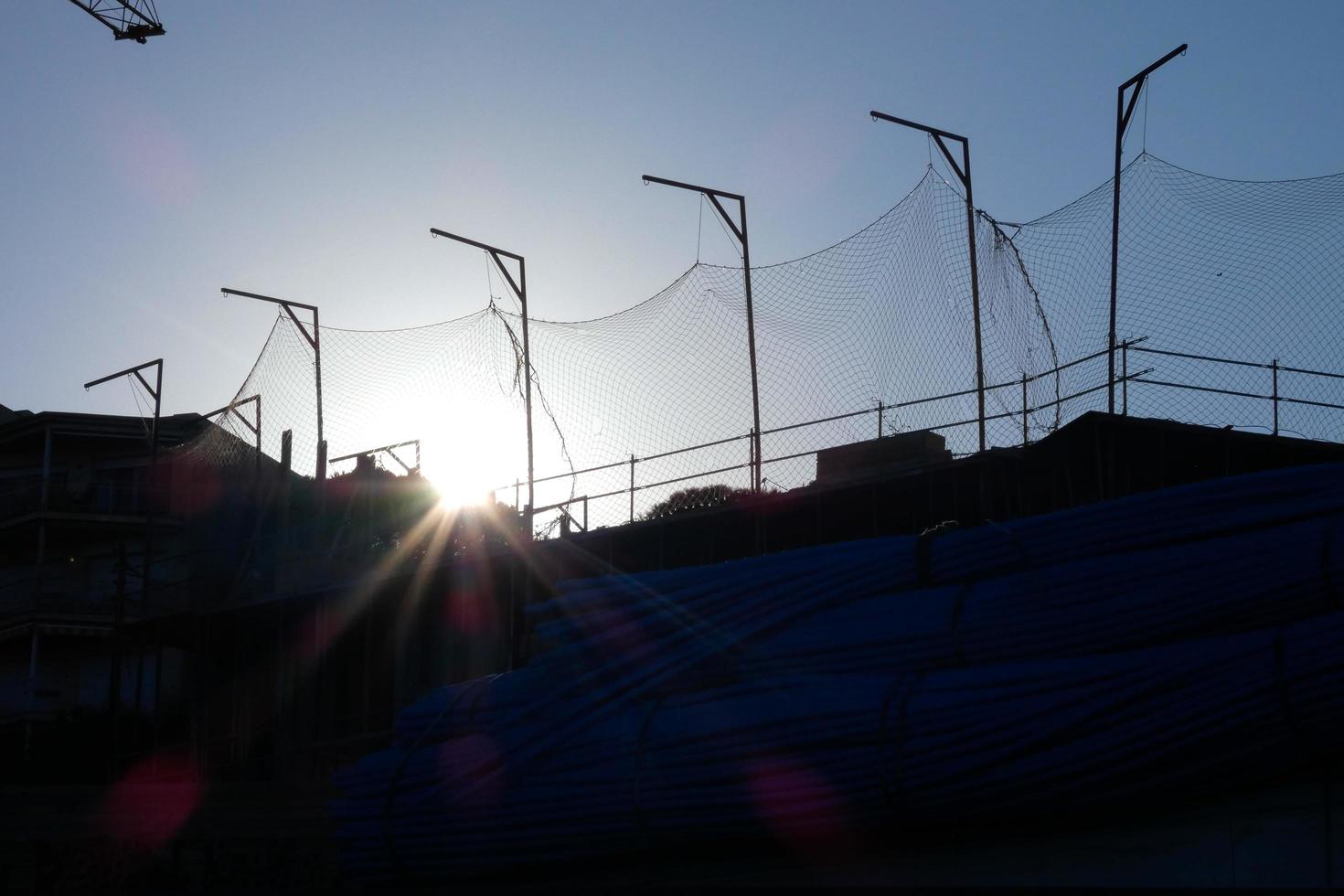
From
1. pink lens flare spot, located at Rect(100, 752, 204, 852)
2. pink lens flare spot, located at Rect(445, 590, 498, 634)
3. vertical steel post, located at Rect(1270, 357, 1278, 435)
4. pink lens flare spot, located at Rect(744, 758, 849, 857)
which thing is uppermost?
vertical steel post, located at Rect(1270, 357, 1278, 435)

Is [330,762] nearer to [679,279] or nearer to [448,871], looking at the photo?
[679,279]

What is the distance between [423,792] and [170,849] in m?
3.90

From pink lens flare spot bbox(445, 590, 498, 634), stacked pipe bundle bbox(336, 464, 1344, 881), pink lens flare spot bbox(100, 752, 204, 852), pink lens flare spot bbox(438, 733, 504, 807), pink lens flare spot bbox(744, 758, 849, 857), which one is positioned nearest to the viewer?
stacked pipe bundle bbox(336, 464, 1344, 881)

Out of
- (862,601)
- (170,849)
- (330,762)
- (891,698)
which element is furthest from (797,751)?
(330,762)

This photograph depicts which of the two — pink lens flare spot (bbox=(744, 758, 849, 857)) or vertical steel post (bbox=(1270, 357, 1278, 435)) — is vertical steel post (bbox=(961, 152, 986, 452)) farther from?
pink lens flare spot (bbox=(744, 758, 849, 857))

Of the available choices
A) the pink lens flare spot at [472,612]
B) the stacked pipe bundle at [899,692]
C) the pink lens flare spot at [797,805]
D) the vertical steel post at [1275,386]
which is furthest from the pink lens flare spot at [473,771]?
the pink lens flare spot at [472,612]

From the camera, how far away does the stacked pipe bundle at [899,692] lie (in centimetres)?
665

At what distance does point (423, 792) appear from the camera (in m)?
8.55

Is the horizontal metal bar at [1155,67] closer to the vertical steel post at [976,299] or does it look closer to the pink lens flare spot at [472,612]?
the vertical steel post at [976,299]

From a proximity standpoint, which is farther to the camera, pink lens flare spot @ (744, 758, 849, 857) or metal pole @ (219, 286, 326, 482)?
metal pole @ (219, 286, 326, 482)

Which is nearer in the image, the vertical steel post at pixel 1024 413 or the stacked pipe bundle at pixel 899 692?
the stacked pipe bundle at pixel 899 692

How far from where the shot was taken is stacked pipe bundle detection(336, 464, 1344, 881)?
21.8 ft

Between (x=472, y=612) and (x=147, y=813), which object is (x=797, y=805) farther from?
(x=472, y=612)

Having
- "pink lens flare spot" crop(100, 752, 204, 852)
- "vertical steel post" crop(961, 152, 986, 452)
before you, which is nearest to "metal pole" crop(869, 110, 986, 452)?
"vertical steel post" crop(961, 152, 986, 452)
